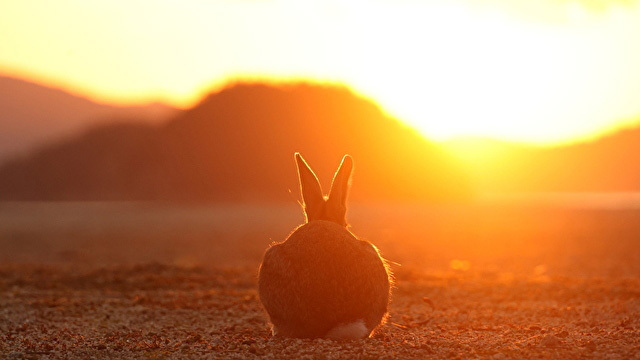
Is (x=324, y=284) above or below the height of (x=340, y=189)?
below

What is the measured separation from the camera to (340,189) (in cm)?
745

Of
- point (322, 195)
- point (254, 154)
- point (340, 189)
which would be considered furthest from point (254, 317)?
point (254, 154)

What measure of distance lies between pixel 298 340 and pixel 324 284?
2.16 ft

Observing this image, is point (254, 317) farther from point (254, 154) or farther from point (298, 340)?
point (254, 154)

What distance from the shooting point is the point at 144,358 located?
6.89 metres

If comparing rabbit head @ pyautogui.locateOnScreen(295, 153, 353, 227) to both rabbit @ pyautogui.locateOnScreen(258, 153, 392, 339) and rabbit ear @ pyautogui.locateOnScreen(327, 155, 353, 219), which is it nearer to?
rabbit ear @ pyautogui.locateOnScreen(327, 155, 353, 219)

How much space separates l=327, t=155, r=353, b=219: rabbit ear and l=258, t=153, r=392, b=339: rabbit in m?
0.30

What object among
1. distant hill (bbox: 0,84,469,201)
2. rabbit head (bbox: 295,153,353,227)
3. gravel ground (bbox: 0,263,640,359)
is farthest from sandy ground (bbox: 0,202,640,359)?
distant hill (bbox: 0,84,469,201)

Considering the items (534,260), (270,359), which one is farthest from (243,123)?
(270,359)

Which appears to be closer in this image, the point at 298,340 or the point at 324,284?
the point at 324,284

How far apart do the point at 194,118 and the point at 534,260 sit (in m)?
42.1

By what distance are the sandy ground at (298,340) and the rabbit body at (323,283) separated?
21 cm

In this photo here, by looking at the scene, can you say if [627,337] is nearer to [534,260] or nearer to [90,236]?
[534,260]

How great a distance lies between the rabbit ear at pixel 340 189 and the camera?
24.3 feet
